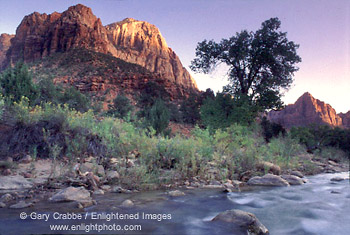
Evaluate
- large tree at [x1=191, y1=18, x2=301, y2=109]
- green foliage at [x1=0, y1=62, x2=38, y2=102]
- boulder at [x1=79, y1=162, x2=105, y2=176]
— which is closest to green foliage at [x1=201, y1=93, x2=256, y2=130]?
large tree at [x1=191, y1=18, x2=301, y2=109]

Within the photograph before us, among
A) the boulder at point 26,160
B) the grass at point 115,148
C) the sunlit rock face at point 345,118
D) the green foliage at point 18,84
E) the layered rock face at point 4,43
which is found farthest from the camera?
the layered rock face at point 4,43

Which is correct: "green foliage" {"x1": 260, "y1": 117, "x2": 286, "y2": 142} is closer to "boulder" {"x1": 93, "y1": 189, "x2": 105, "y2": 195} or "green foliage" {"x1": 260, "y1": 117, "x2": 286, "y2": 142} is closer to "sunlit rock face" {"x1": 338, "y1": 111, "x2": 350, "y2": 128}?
"boulder" {"x1": 93, "y1": 189, "x2": 105, "y2": 195}

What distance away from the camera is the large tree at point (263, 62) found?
14438 millimetres

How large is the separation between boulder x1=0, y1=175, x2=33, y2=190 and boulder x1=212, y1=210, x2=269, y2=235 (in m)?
3.28

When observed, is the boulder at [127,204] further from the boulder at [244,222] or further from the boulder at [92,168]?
the boulder at [92,168]

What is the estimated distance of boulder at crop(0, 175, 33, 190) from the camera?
4016 mm

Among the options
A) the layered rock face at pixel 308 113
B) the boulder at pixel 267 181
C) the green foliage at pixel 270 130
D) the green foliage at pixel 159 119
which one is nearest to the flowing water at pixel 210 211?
the boulder at pixel 267 181

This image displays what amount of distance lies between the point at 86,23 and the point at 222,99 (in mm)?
46311

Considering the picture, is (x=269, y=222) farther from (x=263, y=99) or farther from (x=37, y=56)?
(x=37, y=56)

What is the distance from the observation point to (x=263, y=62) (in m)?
14.6

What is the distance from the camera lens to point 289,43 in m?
14.9

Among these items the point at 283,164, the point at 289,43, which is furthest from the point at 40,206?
the point at 289,43

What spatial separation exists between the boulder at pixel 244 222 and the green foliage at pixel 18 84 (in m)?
10.4

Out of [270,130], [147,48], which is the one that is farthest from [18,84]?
[147,48]
